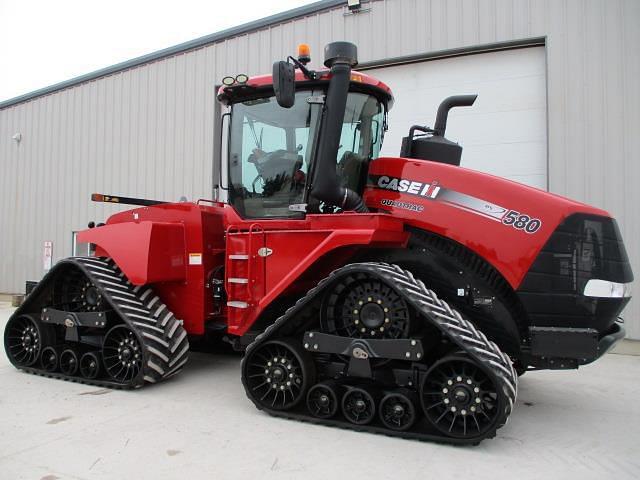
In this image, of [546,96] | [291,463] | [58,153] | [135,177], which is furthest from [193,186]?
[291,463]

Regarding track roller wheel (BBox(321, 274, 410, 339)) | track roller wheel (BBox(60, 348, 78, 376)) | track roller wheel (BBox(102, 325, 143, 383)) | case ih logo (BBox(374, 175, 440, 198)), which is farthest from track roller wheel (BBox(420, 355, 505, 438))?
track roller wheel (BBox(60, 348, 78, 376))

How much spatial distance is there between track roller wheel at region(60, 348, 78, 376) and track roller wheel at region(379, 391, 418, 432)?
315 cm

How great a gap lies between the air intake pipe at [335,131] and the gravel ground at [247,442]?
172cm

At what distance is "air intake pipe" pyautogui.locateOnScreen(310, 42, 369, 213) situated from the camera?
13.0 feet

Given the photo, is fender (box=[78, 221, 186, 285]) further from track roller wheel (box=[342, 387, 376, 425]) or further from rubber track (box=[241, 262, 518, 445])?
track roller wheel (box=[342, 387, 376, 425])

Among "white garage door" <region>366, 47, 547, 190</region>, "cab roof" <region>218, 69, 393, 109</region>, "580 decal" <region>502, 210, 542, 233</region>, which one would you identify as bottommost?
"580 decal" <region>502, 210, 542, 233</region>

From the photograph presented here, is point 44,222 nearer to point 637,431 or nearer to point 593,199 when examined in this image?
point 593,199

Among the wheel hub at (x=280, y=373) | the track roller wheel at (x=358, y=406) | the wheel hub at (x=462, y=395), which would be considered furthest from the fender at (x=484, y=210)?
the wheel hub at (x=280, y=373)

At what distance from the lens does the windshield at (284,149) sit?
14.2 feet

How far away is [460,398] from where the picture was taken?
10.8 ft

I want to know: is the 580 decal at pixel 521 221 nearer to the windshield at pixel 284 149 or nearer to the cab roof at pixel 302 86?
the windshield at pixel 284 149

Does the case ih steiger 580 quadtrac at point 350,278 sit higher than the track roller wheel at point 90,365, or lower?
higher

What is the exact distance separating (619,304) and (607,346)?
12.1 inches

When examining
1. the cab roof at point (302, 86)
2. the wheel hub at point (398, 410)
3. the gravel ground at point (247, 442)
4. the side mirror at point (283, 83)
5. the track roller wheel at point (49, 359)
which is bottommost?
the gravel ground at point (247, 442)
